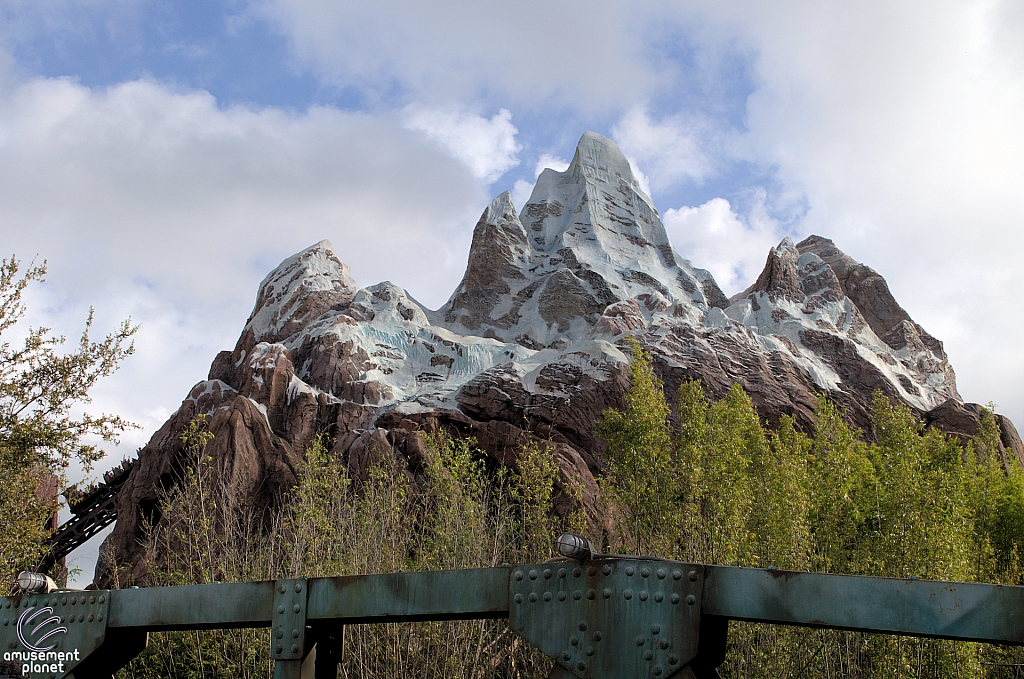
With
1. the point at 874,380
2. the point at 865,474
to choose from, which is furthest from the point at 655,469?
the point at 874,380

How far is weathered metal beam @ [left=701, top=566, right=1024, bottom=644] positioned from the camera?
10.0 ft

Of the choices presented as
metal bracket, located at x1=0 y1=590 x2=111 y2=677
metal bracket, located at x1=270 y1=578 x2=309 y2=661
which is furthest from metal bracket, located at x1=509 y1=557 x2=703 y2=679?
metal bracket, located at x1=0 y1=590 x2=111 y2=677

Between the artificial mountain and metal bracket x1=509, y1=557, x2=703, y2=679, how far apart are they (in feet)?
40.1

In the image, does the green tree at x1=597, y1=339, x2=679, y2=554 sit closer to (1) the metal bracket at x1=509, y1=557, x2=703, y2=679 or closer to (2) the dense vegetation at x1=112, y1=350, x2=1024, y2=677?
(2) the dense vegetation at x1=112, y1=350, x2=1024, y2=677

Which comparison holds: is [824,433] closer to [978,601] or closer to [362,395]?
[362,395]

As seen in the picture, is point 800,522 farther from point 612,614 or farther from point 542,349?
A: point 542,349

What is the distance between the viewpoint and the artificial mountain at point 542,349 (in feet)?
77.4

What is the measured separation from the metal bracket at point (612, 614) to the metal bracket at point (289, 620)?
45.3 inches

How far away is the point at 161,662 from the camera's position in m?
13.0

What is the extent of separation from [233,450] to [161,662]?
33.3 ft

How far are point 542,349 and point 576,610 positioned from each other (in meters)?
29.8

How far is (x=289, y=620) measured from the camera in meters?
4.21

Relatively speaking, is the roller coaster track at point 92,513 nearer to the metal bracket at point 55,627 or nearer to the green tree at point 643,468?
the green tree at point 643,468

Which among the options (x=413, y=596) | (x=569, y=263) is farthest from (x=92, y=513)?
(x=413, y=596)
